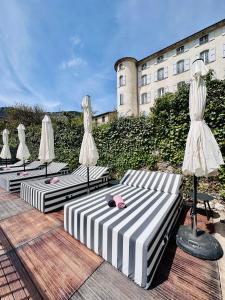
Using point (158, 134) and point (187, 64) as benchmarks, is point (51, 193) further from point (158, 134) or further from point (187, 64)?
point (187, 64)

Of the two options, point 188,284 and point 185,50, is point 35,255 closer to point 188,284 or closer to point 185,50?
point 188,284

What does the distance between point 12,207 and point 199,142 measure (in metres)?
5.86

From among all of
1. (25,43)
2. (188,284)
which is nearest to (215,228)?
(188,284)

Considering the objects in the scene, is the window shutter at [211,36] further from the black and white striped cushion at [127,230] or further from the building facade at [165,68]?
the black and white striped cushion at [127,230]

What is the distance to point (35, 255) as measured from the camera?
285cm

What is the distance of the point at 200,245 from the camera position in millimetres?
2922

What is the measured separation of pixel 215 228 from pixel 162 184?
1.72 m

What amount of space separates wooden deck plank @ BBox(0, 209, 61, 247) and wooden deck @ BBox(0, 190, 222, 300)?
0.02m

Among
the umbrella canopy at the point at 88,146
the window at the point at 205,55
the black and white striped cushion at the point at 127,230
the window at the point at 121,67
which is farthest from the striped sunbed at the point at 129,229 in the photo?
the window at the point at 121,67

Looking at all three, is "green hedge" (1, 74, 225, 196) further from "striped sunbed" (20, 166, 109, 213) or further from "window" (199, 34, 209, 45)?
"window" (199, 34, 209, 45)

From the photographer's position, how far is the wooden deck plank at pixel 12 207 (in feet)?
15.0

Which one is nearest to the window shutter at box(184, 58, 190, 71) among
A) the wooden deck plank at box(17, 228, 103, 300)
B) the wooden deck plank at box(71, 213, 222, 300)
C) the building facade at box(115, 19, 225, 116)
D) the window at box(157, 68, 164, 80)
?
the building facade at box(115, 19, 225, 116)

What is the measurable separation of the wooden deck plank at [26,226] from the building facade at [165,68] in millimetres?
14179

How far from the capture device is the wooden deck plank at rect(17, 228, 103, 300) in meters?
2.21
